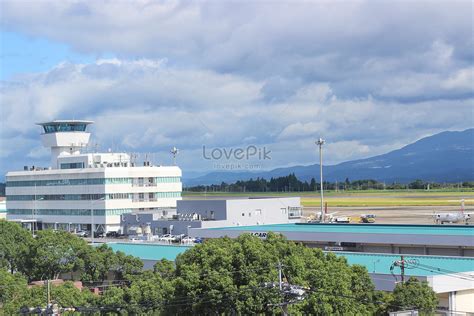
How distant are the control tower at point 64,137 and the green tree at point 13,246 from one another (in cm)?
4673

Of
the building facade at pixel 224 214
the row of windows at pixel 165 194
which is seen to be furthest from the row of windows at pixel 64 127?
the building facade at pixel 224 214

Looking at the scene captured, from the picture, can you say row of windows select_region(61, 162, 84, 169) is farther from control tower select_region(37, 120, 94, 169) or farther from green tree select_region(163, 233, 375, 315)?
green tree select_region(163, 233, 375, 315)

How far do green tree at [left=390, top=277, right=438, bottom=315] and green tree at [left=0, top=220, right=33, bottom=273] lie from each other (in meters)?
26.9

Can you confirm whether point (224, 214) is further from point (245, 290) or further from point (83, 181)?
point (245, 290)

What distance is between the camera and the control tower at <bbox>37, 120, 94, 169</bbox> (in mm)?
101312

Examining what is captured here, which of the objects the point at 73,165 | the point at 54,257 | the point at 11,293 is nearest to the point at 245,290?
the point at 11,293

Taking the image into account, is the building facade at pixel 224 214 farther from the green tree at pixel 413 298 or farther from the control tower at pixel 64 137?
the green tree at pixel 413 298

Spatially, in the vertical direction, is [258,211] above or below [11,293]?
above

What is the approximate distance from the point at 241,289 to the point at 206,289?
175 centimetres

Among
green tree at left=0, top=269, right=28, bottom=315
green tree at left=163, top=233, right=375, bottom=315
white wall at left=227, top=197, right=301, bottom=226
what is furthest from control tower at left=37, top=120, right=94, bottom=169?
green tree at left=163, top=233, right=375, bottom=315

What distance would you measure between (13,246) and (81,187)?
39.1 m

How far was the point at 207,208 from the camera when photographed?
73.0 metres

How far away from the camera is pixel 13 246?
170ft

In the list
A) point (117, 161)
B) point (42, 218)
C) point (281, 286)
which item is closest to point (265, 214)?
point (117, 161)
